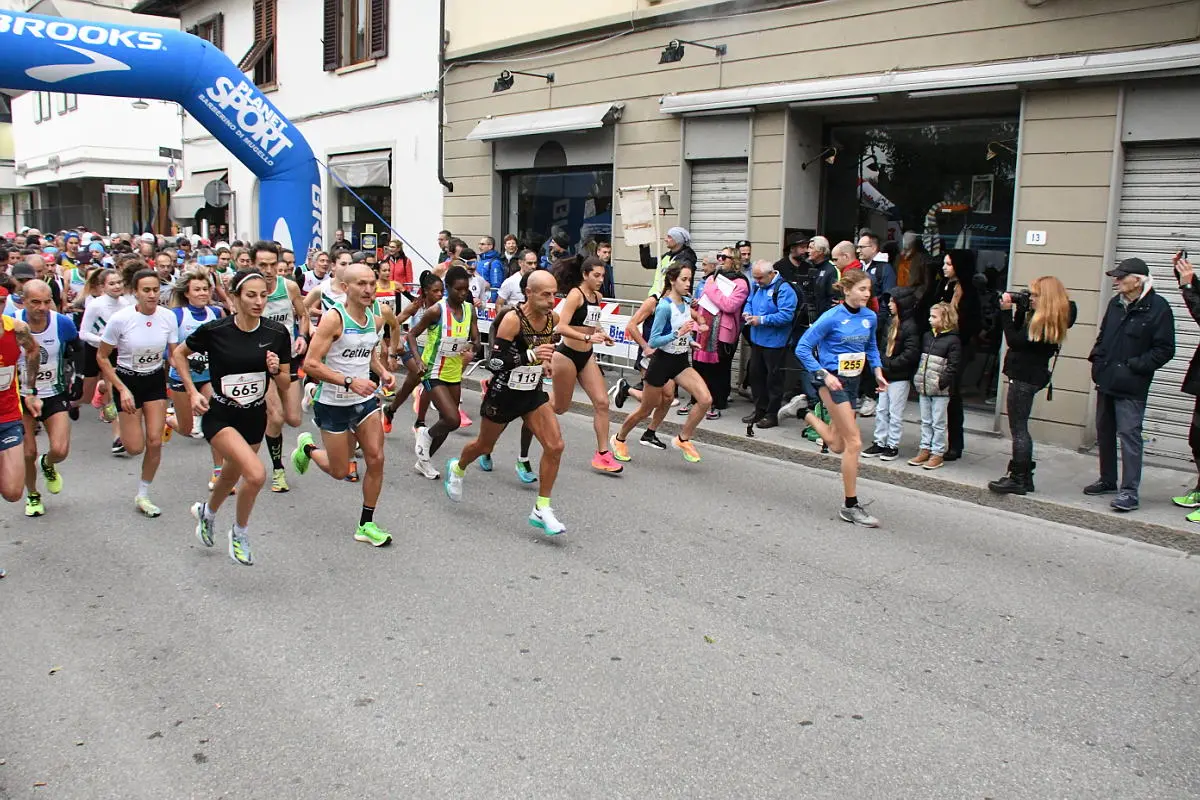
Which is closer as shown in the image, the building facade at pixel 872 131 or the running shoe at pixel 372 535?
the running shoe at pixel 372 535

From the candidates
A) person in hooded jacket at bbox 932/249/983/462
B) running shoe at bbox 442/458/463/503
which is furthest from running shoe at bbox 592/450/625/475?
person in hooded jacket at bbox 932/249/983/462

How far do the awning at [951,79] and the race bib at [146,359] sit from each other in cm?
753

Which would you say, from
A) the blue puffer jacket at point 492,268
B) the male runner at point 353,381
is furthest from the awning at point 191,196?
the male runner at point 353,381

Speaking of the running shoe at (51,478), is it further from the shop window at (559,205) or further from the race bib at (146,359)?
the shop window at (559,205)

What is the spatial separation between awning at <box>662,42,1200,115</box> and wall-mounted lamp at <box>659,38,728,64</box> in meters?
0.48

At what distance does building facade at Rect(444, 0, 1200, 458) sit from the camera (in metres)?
9.11

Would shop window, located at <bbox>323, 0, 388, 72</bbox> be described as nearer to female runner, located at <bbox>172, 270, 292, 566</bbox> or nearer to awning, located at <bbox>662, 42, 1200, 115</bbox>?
awning, located at <bbox>662, 42, 1200, 115</bbox>

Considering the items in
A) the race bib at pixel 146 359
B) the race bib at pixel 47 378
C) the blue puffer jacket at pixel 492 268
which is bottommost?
the race bib at pixel 47 378

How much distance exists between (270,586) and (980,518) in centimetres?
509

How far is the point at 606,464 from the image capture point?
8.57 meters

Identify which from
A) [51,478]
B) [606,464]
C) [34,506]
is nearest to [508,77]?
[606,464]

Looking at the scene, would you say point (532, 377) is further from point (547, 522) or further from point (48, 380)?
point (48, 380)

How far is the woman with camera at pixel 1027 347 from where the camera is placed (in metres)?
7.72

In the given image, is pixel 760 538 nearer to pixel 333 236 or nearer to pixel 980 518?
pixel 980 518
